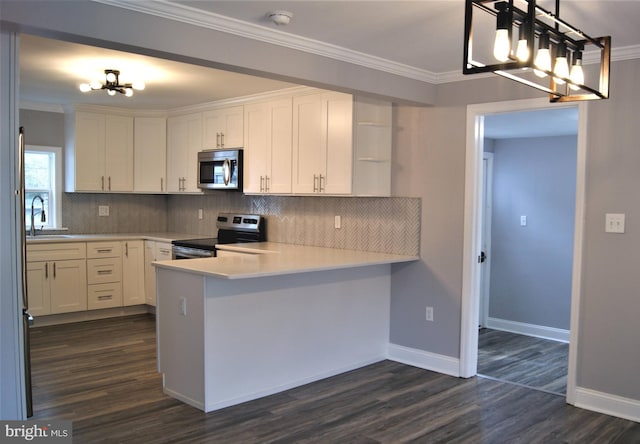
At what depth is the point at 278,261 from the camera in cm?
400

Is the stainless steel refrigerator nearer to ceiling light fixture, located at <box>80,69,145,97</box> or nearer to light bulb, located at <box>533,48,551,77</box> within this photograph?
ceiling light fixture, located at <box>80,69,145,97</box>

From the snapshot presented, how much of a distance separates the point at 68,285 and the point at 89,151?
5.00ft

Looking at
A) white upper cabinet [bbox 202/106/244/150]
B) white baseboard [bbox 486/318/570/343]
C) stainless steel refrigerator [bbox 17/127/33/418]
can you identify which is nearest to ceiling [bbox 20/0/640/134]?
white upper cabinet [bbox 202/106/244/150]

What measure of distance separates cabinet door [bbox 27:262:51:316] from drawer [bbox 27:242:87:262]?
70 mm

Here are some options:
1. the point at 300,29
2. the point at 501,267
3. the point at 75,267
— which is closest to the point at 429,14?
the point at 300,29

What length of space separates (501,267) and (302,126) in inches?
119

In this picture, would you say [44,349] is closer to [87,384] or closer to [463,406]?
[87,384]

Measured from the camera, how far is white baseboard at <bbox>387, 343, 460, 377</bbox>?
4.36 m

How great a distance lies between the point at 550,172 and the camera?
19.7 ft

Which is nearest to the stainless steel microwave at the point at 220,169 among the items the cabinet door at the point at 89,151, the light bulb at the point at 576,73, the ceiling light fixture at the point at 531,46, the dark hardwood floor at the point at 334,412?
the cabinet door at the point at 89,151

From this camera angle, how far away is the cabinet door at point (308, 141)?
469cm

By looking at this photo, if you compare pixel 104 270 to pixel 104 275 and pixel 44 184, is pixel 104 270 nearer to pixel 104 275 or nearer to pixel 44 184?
pixel 104 275

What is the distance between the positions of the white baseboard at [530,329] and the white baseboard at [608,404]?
2.21m

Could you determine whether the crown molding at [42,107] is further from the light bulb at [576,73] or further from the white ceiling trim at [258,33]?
the light bulb at [576,73]
